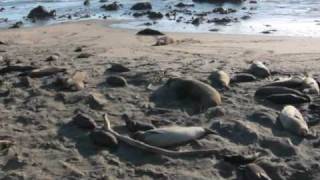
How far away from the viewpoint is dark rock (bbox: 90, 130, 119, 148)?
5.51m

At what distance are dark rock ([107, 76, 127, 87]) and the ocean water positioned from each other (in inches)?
246

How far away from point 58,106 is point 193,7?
1494 centimetres

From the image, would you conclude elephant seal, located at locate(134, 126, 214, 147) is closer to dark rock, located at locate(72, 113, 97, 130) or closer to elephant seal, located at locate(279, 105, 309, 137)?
dark rock, located at locate(72, 113, 97, 130)

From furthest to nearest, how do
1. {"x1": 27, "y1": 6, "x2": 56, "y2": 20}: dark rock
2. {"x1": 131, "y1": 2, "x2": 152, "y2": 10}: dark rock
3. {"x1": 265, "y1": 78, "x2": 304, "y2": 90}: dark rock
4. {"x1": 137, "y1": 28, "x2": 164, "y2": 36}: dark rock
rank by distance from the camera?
{"x1": 131, "y1": 2, "x2": 152, "y2": 10}: dark rock
{"x1": 27, "y1": 6, "x2": 56, "y2": 20}: dark rock
{"x1": 137, "y1": 28, "x2": 164, "y2": 36}: dark rock
{"x1": 265, "y1": 78, "x2": 304, "y2": 90}: dark rock

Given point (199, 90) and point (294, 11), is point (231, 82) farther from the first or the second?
point (294, 11)

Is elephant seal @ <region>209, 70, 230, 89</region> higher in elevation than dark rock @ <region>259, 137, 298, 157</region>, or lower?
higher

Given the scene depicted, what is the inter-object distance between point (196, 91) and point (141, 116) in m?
0.73

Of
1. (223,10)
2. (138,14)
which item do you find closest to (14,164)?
(223,10)

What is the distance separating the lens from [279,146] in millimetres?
5508

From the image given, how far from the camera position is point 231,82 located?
7395mm

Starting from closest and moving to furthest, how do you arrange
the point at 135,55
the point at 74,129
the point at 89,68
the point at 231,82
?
the point at 74,129 < the point at 231,82 < the point at 89,68 < the point at 135,55

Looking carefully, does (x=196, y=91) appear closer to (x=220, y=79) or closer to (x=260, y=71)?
(x=220, y=79)

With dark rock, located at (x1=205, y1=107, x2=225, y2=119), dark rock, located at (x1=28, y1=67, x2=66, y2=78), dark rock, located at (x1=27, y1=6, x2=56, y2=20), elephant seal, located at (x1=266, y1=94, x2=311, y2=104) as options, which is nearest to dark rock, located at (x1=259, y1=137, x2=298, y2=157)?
dark rock, located at (x1=205, y1=107, x2=225, y2=119)

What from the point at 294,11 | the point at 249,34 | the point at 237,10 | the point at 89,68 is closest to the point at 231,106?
the point at 89,68
